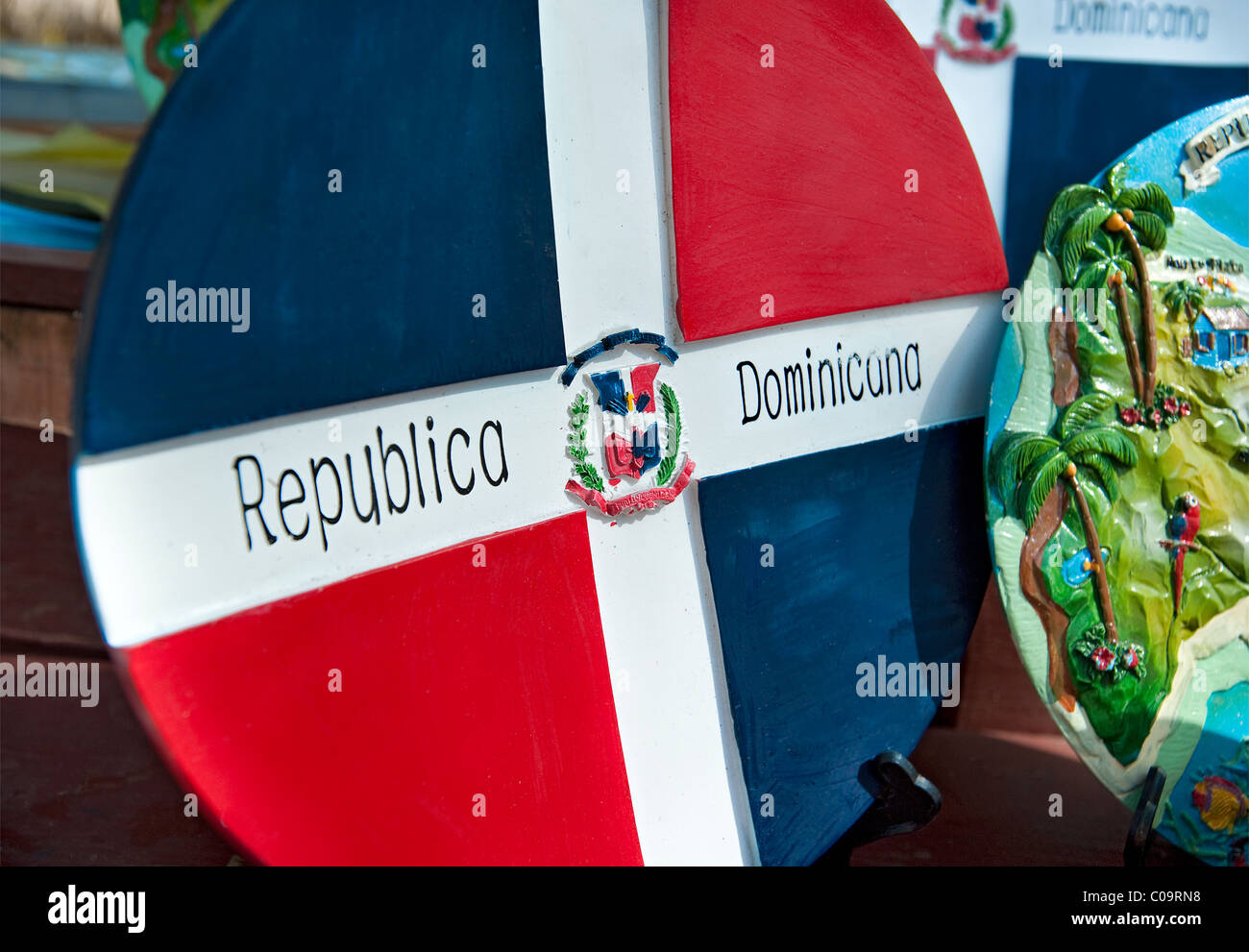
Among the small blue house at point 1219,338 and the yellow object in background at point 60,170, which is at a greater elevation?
the yellow object in background at point 60,170

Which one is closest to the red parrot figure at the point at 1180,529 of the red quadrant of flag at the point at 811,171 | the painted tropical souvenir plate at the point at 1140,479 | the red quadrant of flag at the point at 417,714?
the painted tropical souvenir plate at the point at 1140,479

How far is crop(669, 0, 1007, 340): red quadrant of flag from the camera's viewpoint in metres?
1.99

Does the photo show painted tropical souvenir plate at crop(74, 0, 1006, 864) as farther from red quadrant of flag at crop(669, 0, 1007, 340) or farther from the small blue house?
the small blue house

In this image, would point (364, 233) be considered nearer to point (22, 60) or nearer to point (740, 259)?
point (740, 259)

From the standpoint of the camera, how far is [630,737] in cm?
197

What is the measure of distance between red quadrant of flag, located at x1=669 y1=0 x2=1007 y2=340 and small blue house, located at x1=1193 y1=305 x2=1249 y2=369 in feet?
1.32

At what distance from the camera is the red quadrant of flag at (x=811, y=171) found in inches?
78.4

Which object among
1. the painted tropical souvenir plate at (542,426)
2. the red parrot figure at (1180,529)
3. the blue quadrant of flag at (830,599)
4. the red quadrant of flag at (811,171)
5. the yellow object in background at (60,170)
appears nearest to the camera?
the painted tropical souvenir plate at (542,426)

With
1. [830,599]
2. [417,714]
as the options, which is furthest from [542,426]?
[830,599]

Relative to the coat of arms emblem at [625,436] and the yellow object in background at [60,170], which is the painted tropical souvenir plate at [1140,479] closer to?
the coat of arms emblem at [625,436]

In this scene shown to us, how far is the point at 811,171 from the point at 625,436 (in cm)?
65

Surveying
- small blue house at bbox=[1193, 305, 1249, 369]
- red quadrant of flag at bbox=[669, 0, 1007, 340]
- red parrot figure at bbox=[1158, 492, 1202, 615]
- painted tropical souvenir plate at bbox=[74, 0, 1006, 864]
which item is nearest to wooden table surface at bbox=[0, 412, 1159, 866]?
painted tropical souvenir plate at bbox=[74, 0, 1006, 864]

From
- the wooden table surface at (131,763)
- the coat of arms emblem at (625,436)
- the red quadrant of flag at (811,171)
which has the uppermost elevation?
the red quadrant of flag at (811,171)

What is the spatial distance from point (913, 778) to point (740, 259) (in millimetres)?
1048
